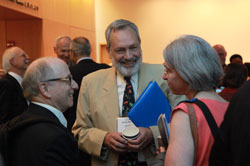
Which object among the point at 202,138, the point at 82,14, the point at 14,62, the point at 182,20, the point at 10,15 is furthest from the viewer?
the point at 182,20

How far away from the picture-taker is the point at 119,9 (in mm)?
11383

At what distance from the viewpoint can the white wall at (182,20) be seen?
1042 centimetres

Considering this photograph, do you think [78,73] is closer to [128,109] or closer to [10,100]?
[10,100]

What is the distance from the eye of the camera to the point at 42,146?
1301 millimetres

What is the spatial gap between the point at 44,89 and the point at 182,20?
1015cm

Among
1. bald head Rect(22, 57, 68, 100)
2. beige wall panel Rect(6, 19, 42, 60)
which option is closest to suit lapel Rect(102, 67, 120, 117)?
bald head Rect(22, 57, 68, 100)

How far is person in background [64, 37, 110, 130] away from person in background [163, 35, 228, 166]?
2.03 meters

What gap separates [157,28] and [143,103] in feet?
32.6

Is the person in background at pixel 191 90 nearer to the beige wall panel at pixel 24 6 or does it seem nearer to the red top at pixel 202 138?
the red top at pixel 202 138

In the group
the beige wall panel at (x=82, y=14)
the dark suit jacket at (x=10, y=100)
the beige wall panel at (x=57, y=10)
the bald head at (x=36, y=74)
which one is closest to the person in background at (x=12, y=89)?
the dark suit jacket at (x=10, y=100)

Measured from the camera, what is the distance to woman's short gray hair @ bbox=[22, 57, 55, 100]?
166 cm

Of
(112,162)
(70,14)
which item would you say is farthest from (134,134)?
(70,14)

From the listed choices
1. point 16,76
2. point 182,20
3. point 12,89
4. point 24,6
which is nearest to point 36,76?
point 12,89

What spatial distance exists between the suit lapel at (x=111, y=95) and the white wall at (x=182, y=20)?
27.9 feet
